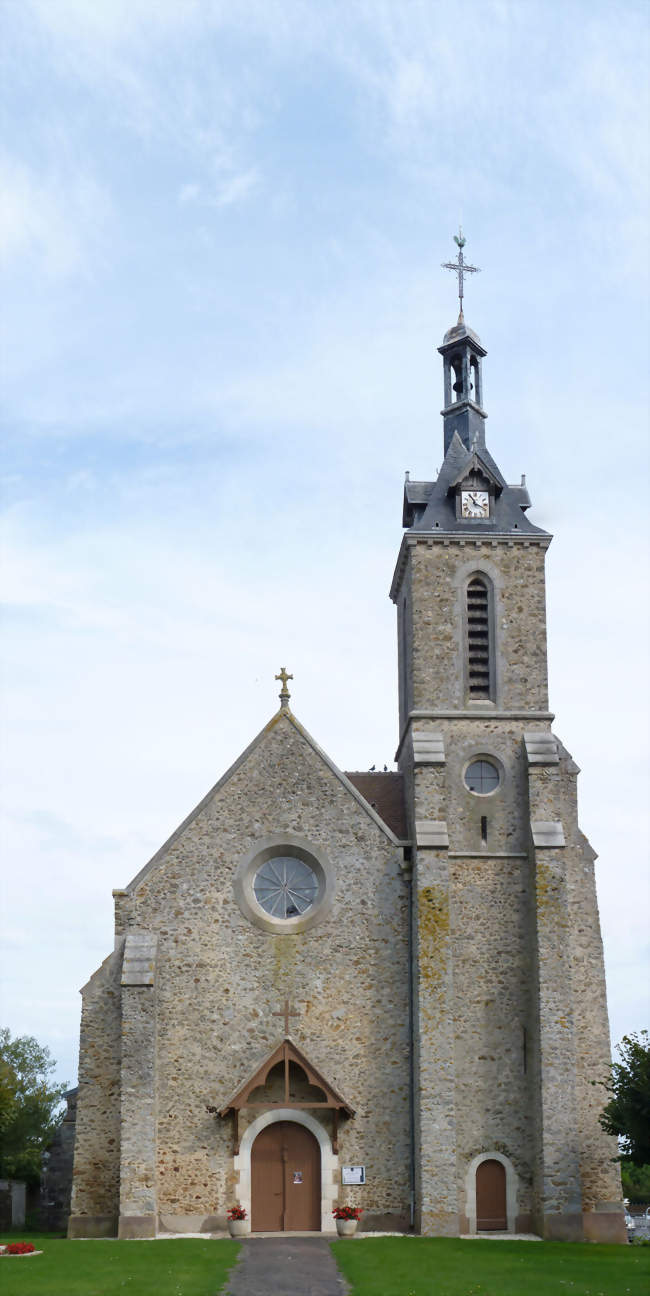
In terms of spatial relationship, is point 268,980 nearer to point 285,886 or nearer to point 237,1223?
point 285,886

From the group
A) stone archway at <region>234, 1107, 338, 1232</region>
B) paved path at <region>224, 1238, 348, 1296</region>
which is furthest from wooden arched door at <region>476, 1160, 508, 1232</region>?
paved path at <region>224, 1238, 348, 1296</region>

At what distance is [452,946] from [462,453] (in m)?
12.7

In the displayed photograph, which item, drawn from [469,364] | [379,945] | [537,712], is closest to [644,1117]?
[379,945]

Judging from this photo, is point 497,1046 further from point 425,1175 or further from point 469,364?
point 469,364

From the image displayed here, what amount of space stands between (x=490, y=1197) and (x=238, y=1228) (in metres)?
5.29

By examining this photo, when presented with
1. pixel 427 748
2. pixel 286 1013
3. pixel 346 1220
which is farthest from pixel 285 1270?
pixel 427 748

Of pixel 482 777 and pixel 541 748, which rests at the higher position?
pixel 541 748

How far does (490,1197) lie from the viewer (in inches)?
1156

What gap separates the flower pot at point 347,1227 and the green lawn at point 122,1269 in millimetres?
2667

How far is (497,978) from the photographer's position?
3050cm

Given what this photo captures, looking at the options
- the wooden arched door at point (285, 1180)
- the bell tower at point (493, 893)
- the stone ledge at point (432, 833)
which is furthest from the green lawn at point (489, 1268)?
the stone ledge at point (432, 833)

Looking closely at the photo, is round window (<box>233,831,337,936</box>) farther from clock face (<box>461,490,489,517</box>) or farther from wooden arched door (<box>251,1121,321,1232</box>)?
clock face (<box>461,490,489,517</box>)

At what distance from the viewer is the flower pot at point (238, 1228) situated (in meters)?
28.2

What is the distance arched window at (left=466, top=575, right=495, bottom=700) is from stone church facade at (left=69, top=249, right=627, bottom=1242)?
66 millimetres
